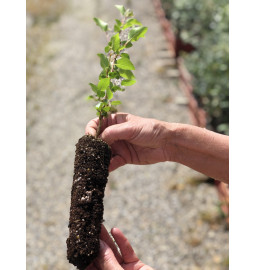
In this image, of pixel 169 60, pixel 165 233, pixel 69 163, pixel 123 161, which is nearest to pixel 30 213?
pixel 69 163

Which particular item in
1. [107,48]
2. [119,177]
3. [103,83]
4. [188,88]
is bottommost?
[119,177]

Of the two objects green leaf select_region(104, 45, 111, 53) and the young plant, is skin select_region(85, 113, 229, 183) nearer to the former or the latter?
the young plant

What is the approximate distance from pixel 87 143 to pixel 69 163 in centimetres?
298

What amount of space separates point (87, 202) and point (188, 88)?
4.23 m

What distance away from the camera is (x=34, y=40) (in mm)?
7668

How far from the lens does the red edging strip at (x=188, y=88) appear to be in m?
4.37

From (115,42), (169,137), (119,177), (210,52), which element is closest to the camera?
(115,42)

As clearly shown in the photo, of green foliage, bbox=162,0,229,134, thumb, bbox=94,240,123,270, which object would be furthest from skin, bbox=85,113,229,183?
green foliage, bbox=162,0,229,134

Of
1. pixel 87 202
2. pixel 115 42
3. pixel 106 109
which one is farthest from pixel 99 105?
pixel 87 202

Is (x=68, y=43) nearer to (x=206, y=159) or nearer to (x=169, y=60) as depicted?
(x=169, y=60)

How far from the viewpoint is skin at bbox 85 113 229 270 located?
7.55 ft

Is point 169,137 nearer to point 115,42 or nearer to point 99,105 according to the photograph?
point 99,105

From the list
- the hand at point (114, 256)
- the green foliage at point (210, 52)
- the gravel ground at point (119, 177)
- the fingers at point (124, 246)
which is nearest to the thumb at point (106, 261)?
the hand at point (114, 256)

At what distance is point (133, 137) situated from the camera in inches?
93.0
